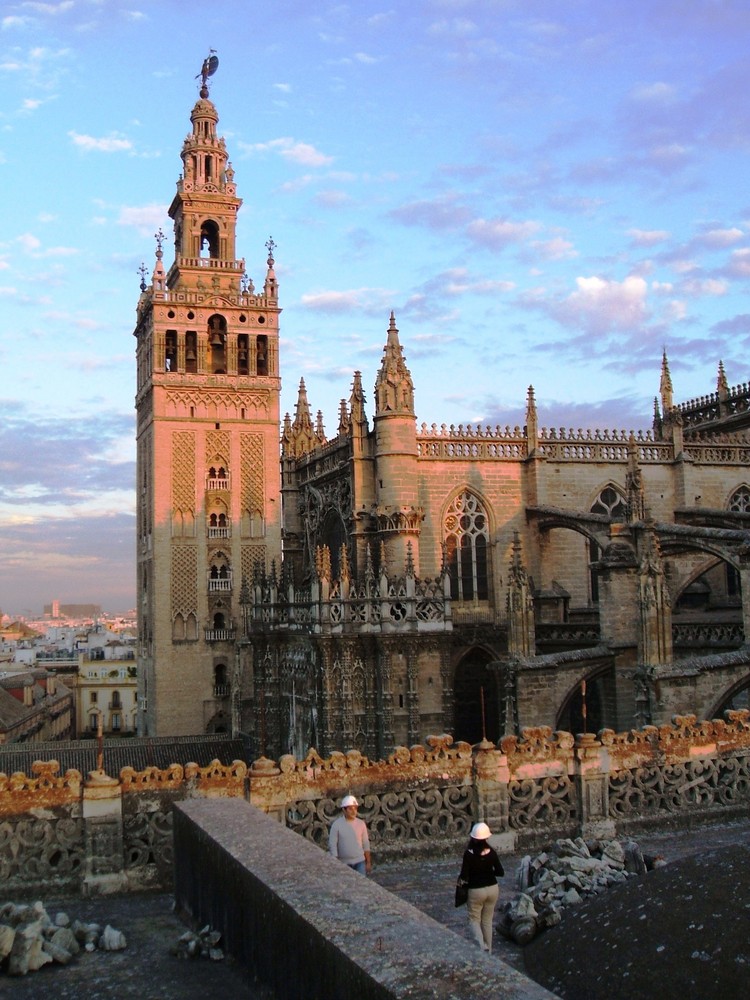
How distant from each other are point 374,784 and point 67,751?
2789 cm

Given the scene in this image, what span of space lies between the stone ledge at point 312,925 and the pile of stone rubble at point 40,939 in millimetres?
766

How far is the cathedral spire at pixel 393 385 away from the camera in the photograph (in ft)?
91.5

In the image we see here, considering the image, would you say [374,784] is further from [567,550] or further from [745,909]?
[567,550]

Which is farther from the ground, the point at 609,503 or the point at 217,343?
the point at 217,343

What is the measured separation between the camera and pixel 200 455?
4347cm

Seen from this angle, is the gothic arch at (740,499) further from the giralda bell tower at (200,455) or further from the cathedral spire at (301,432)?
the giralda bell tower at (200,455)

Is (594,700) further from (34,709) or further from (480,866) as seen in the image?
(34,709)

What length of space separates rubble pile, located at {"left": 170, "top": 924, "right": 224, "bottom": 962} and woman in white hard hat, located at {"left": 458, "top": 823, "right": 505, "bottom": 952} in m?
1.79

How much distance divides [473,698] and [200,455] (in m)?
19.5

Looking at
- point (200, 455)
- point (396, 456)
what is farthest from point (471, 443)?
point (200, 455)

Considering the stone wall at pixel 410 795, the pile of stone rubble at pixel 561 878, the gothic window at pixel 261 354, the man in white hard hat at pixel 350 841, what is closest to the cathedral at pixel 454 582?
the gothic window at pixel 261 354

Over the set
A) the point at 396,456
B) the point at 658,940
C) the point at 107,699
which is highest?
the point at 396,456

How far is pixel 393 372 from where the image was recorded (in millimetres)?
27922

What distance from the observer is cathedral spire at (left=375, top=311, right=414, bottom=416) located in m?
27.9
